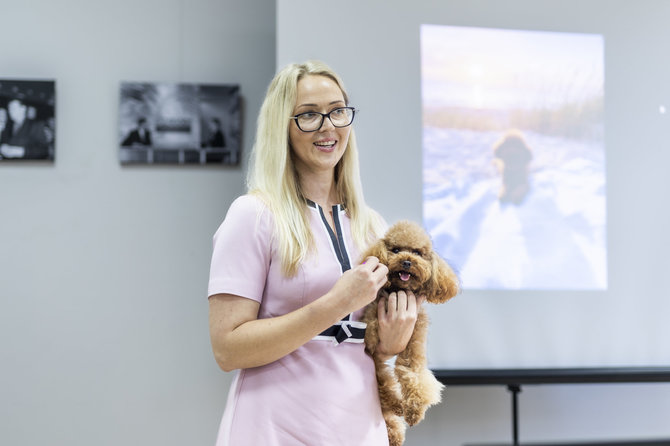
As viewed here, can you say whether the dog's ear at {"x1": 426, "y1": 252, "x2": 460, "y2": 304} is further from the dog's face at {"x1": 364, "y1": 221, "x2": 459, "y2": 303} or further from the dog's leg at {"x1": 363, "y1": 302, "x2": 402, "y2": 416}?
the dog's leg at {"x1": 363, "y1": 302, "x2": 402, "y2": 416}

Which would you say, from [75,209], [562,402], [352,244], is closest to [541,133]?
[562,402]

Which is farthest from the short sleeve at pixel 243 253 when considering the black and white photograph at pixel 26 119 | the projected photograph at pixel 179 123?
the black and white photograph at pixel 26 119

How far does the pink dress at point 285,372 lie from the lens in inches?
48.5

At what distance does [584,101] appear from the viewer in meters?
3.02

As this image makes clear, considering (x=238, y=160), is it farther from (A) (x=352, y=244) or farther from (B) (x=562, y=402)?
(B) (x=562, y=402)

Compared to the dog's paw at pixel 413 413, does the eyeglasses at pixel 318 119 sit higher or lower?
higher

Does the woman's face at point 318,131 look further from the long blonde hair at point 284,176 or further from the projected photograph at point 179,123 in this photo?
the projected photograph at point 179,123

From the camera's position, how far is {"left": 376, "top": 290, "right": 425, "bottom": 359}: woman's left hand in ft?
4.31

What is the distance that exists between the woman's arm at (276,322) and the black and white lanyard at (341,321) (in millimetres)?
113

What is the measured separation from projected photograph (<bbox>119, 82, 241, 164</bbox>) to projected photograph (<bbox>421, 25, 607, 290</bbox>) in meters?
1.00

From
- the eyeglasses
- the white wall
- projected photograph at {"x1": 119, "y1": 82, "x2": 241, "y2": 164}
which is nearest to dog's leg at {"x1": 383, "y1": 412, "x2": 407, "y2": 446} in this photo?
the eyeglasses

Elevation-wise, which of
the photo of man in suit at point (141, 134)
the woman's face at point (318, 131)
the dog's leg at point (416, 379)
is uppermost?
the photo of man in suit at point (141, 134)

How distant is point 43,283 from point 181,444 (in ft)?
3.44

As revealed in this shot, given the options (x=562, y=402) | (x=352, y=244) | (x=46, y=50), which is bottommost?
(x=562, y=402)
